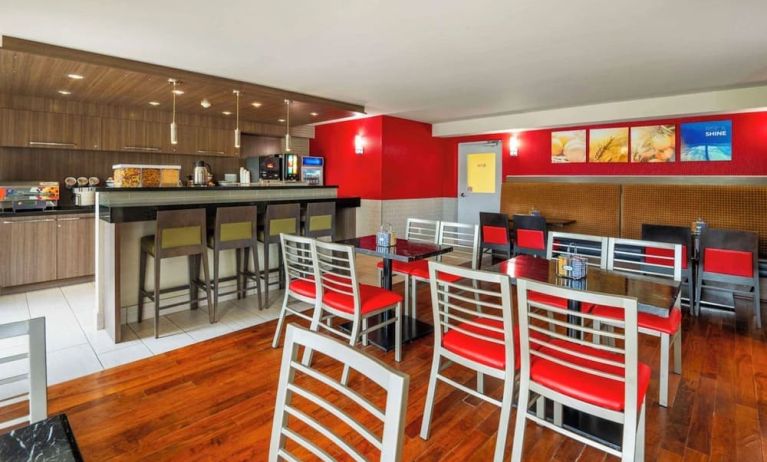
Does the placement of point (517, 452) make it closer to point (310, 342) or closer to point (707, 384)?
point (310, 342)

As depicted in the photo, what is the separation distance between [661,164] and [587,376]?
522 cm

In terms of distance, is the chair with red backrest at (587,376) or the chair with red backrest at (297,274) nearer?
the chair with red backrest at (587,376)

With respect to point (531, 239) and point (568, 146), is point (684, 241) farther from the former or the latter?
point (568, 146)

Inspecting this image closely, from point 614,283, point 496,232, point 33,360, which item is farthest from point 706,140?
point 33,360

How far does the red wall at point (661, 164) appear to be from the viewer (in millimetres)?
5117

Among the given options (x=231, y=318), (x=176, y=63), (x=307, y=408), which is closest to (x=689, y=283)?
(x=307, y=408)

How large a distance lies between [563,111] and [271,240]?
457 centimetres

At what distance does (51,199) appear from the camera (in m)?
4.98

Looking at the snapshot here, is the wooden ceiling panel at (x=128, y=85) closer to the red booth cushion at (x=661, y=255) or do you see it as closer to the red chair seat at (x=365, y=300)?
the red chair seat at (x=365, y=300)

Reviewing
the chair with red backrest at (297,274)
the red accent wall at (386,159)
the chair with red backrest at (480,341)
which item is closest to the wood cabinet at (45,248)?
the chair with red backrest at (297,274)

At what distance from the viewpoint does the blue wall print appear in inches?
Answer: 209

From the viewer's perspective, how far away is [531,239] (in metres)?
5.30

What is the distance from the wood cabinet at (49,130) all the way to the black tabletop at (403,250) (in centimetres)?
423

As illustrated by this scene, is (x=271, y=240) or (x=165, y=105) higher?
(x=165, y=105)
